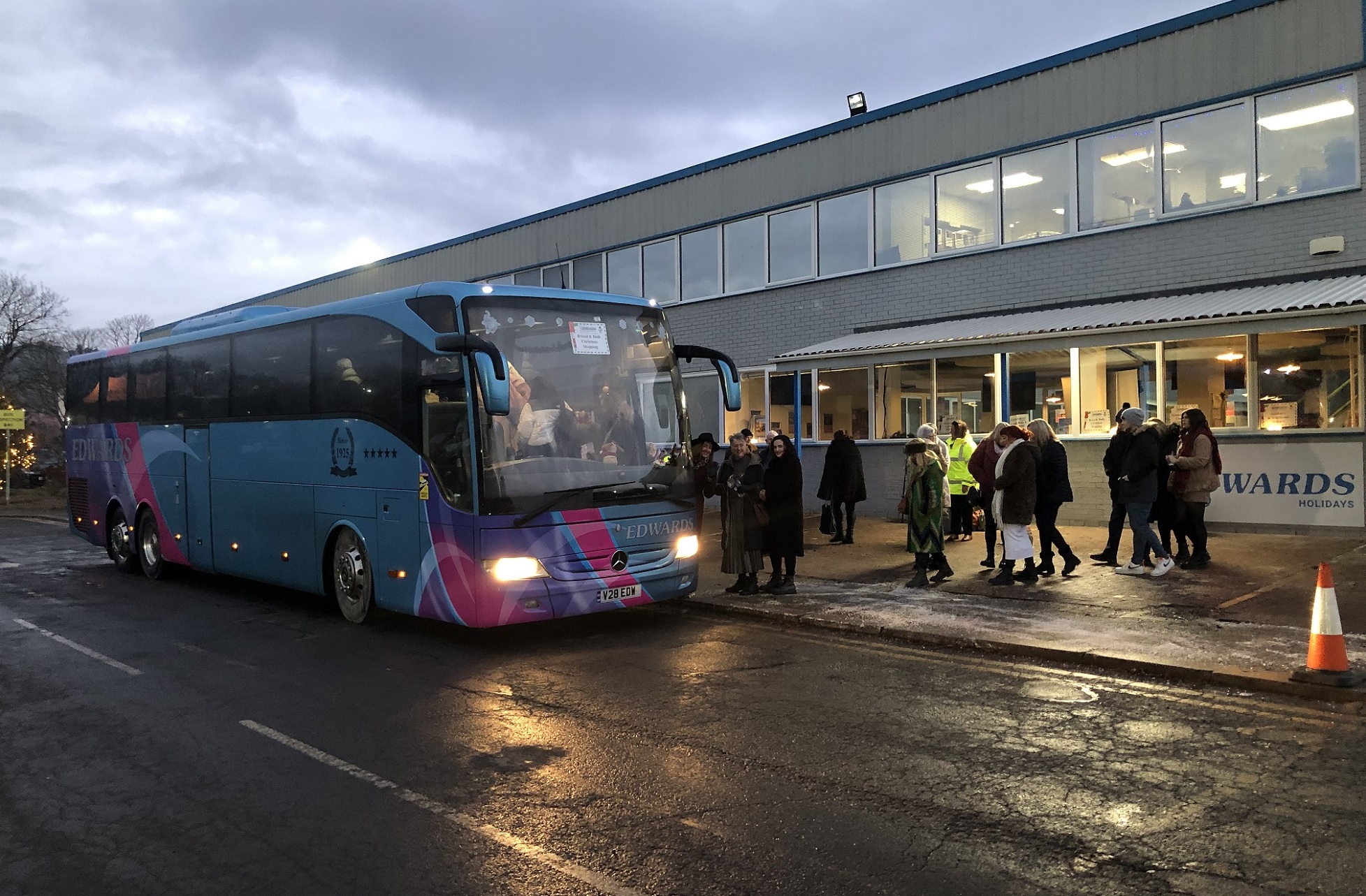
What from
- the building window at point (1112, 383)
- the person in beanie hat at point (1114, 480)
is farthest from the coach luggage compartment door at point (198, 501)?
the building window at point (1112, 383)

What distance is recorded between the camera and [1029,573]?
1127 cm

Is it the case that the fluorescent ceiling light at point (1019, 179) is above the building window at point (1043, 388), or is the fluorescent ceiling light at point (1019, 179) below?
above

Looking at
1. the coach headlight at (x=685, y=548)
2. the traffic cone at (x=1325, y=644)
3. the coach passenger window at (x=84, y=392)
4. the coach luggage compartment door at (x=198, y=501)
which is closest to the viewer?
the traffic cone at (x=1325, y=644)

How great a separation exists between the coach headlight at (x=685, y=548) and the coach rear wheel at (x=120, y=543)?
9257 mm

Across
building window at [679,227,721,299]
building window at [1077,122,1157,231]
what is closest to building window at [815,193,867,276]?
building window at [679,227,721,299]

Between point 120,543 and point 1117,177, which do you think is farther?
point 1117,177

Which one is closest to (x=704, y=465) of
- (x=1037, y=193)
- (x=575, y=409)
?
(x=575, y=409)

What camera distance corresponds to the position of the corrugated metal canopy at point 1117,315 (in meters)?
12.7

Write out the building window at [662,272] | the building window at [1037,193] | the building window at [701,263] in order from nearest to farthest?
the building window at [1037,193] → the building window at [701,263] → the building window at [662,272]

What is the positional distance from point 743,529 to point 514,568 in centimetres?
338

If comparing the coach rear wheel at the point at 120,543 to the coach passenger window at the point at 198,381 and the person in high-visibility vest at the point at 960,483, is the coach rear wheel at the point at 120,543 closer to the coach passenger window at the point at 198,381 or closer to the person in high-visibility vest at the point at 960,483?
the coach passenger window at the point at 198,381

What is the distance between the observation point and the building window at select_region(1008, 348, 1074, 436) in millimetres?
16172

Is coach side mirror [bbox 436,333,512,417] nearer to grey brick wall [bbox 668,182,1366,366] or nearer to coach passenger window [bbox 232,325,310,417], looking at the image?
coach passenger window [bbox 232,325,310,417]

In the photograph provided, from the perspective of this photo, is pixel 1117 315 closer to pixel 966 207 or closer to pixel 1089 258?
pixel 1089 258
